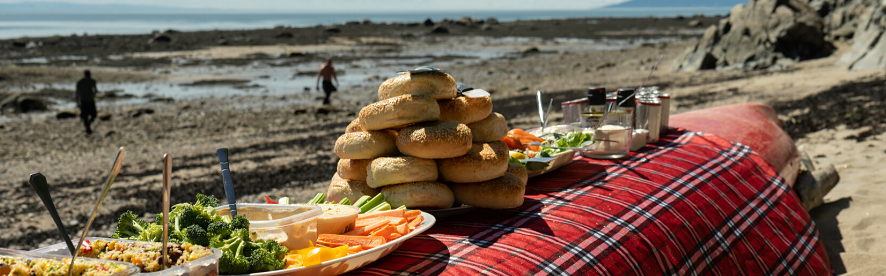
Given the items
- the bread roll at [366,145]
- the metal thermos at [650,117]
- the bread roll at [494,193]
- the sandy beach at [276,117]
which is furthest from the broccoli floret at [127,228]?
the sandy beach at [276,117]

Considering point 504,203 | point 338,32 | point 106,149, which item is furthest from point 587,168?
point 338,32

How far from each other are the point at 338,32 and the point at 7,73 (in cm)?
3200

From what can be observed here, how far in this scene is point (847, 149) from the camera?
7215 mm

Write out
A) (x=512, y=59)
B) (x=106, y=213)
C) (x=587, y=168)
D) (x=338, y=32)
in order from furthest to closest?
1. (x=338, y=32)
2. (x=512, y=59)
3. (x=106, y=213)
4. (x=587, y=168)

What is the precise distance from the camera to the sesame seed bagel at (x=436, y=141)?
91.7 inches

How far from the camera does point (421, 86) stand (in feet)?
8.30

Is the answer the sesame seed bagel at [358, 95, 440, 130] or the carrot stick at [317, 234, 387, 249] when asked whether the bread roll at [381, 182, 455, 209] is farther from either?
the carrot stick at [317, 234, 387, 249]

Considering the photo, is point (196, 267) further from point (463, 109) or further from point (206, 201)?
point (463, 109)

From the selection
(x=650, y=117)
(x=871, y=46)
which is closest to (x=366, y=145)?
(x=650, y=117)

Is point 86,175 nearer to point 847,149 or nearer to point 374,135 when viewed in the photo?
point 374,135

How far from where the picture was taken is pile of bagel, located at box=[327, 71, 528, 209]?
2.36 metres

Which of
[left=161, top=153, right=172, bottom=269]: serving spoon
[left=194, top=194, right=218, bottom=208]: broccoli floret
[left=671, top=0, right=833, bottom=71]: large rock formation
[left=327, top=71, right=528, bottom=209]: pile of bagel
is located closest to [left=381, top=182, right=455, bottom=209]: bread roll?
[left=327, top=71, right=528, bottom=209]: pile of bagel

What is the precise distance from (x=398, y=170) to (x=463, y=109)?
428 mm

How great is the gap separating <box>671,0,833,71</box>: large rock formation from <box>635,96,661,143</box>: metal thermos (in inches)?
733
